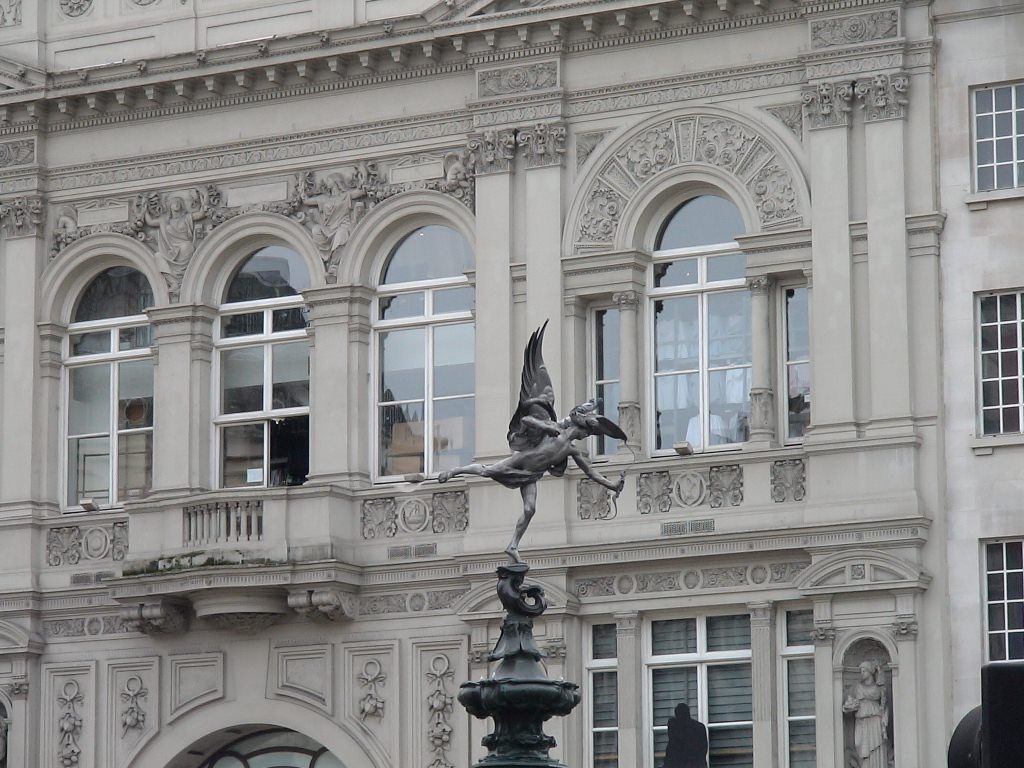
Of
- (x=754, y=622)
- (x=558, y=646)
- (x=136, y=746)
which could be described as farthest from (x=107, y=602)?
(x=754, y=622)

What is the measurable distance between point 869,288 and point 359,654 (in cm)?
782

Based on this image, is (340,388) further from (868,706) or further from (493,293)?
(868,706)

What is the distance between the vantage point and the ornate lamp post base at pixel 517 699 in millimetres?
9766

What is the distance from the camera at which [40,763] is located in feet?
89.7

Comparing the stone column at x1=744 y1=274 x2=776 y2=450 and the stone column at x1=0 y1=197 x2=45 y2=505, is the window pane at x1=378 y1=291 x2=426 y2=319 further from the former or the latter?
the stone column at x1=0 y1=197 x2=45 y2=505

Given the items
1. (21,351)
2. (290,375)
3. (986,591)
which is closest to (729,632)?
(986,591)

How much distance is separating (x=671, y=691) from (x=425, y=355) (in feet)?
18.2

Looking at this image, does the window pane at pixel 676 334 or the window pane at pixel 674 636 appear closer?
the window pane at pixel 674 636

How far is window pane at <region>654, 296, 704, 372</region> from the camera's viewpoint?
25.2 meters

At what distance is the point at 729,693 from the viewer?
79.1ft

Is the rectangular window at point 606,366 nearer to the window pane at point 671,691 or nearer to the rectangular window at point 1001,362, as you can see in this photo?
the window pane at point 671,691

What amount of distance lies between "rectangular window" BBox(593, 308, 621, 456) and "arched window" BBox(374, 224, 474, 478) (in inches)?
68.7

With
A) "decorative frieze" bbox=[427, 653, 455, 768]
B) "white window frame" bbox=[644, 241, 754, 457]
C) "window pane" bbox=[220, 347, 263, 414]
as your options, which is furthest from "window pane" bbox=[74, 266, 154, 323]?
"white window frame" bbox=[644, 241, 754, 457]

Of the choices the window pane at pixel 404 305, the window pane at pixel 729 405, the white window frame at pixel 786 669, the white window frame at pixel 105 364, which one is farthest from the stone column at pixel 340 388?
the white window frame at pixel 786 669
